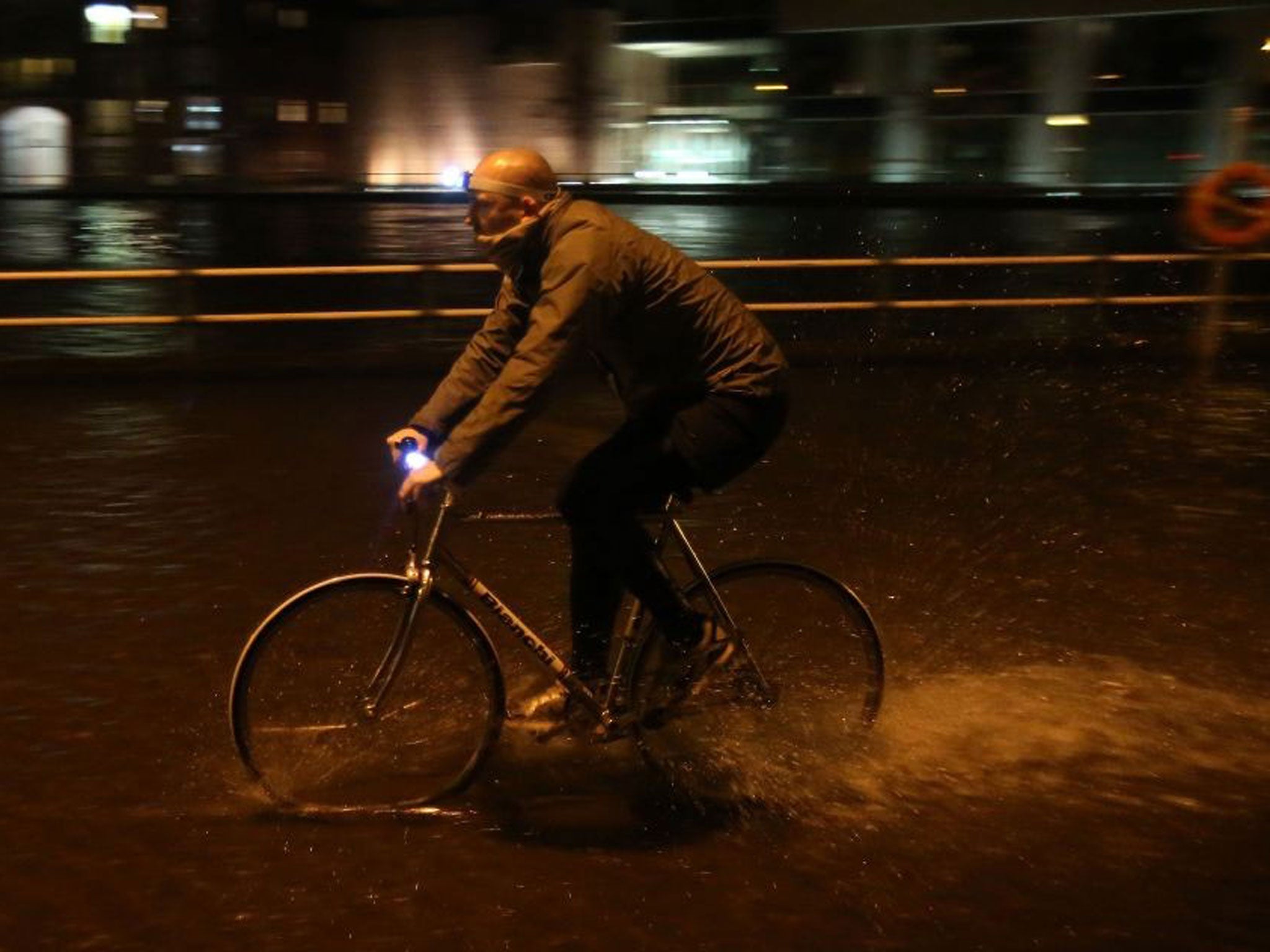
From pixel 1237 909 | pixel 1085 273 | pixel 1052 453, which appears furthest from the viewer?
pixel 1085 273

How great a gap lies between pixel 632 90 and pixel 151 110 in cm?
1895

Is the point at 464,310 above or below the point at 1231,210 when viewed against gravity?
below

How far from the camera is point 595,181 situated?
48906 millimetres

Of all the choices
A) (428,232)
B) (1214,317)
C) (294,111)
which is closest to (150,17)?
(294,111)

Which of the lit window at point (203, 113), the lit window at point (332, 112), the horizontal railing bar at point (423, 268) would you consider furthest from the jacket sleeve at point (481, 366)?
the lit window at point (203, 113)

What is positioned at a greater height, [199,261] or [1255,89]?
[1255,89]

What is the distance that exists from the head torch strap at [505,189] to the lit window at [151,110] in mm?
56183

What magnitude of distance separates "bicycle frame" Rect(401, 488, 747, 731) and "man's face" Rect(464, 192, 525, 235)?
2.40 ft

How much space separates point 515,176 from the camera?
3949mm

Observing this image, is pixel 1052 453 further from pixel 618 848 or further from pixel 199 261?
pixel 199 261

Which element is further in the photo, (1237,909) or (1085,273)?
(1085,273)

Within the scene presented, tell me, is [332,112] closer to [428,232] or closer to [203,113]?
[203,113]

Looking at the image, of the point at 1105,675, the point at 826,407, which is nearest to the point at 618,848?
the point at 1105,675

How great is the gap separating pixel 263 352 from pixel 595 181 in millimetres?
38463
